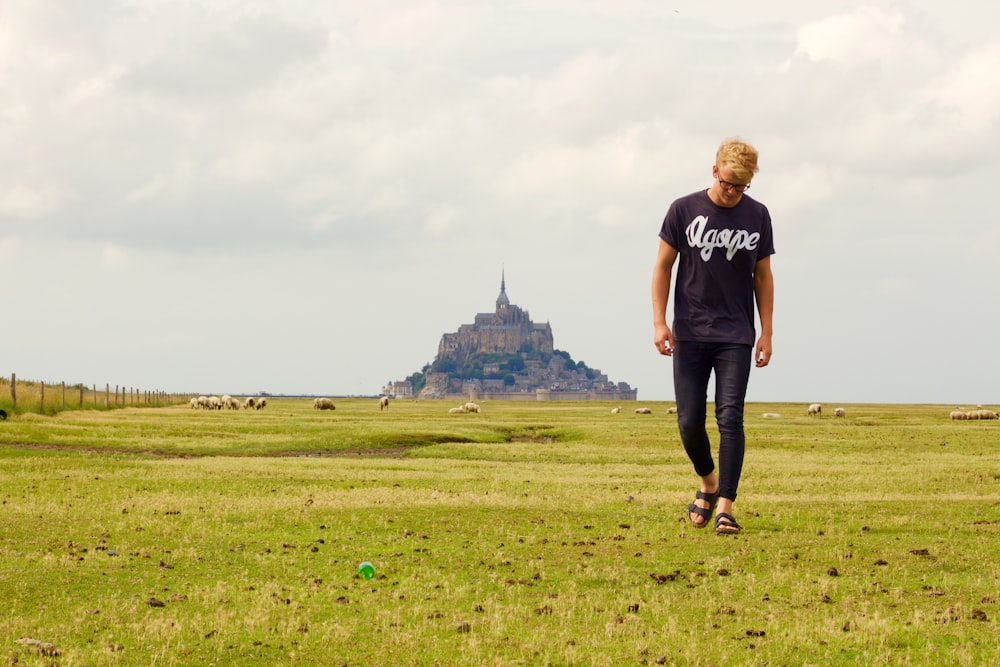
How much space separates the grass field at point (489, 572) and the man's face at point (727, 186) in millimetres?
3885

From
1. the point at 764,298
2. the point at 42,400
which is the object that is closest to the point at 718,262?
the point at 764,298

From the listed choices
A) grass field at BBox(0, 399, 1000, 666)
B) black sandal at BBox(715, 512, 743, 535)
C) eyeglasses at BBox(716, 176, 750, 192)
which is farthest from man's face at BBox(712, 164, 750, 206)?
grass field at BBox(0, 399, 1000, 666)

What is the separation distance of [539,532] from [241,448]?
2635cm

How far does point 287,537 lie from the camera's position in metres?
12.3

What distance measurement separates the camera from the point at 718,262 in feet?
40.1

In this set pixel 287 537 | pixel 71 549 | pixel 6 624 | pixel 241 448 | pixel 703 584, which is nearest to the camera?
pixel 6 624

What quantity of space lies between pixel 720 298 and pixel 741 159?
1.63m

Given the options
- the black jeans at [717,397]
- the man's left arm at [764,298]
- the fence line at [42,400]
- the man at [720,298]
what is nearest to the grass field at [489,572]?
the black jeans at [717,397]

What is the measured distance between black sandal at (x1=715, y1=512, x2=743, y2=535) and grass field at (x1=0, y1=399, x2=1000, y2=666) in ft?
0.58

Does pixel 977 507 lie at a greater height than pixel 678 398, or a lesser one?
lesser

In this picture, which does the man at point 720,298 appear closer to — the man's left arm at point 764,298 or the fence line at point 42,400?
the man's left arm at point 764,298

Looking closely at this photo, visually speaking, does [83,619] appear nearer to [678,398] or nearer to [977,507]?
[678,398]

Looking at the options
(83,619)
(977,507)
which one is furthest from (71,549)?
(977,507)

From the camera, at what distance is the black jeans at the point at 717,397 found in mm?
12141
